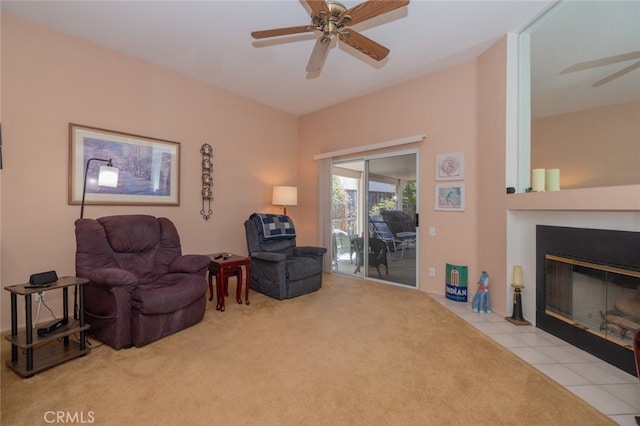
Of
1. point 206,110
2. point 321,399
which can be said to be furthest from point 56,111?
point 321,399

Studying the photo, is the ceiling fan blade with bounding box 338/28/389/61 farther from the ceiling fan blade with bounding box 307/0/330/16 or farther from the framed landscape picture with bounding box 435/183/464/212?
the framed landscape picture with bounding box 435/183/464/212

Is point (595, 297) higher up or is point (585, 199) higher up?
point (585, 199)

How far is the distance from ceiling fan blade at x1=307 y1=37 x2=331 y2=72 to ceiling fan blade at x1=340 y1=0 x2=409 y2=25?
0.26 m

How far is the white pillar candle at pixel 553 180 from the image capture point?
240 cm

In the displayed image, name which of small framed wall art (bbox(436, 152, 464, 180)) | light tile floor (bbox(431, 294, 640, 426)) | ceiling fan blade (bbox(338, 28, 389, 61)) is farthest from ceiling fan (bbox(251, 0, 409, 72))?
light tile floor (bbox(431, 294, 640, 426))

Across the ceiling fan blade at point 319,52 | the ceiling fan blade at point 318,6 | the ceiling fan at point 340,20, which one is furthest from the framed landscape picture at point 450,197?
the ceiling fan blade at point 318,6

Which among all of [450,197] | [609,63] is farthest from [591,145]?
[450,197]

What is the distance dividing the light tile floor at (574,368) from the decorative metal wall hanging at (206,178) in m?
3.54

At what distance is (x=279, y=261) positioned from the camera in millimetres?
3400

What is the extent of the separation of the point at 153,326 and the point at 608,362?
3.50 metres

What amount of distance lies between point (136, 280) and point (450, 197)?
3.50 meters

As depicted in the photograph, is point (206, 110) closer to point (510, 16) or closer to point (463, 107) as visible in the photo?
point (463, 107)

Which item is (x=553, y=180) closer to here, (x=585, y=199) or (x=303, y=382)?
(x=585, y=199)

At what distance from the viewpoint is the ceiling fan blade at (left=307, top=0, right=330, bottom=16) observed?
6.28ft
